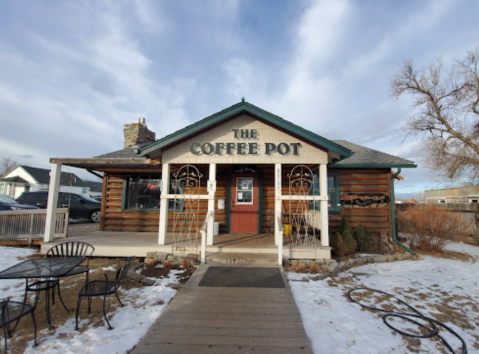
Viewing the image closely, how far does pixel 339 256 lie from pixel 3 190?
42.3 metres

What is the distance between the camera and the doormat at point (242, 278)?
4254 mm

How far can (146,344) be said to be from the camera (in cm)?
257

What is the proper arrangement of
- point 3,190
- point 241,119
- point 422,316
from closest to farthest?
point 422,316
point 241,119
point 3,190

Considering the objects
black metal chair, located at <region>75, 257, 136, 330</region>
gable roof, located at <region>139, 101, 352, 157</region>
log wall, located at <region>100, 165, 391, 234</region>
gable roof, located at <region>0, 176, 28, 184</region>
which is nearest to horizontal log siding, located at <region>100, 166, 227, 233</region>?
log wall, located at <region>100, 165, 391, 234</region>

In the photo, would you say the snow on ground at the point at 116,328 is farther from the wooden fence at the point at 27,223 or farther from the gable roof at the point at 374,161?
the gable roof at the point at 374,161

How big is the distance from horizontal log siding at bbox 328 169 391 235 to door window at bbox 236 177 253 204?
2941 mm

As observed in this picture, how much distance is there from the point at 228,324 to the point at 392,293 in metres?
3.33

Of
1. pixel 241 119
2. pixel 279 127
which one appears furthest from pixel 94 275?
pixel 279 127

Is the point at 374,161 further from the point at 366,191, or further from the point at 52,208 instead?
the point at 52,208

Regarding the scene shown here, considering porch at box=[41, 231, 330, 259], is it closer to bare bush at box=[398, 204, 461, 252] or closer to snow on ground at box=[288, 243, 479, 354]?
snow on ground at box=[288, 243, 479, 354]

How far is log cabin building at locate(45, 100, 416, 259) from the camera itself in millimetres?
6238

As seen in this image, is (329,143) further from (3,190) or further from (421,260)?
(3,190)

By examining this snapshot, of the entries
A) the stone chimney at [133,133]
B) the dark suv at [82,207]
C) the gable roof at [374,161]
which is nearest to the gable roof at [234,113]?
the gable roof at [374,161]

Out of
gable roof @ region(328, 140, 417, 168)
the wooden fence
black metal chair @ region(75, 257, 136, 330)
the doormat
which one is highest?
gable roof @ region(328, 140, 417, 168)
